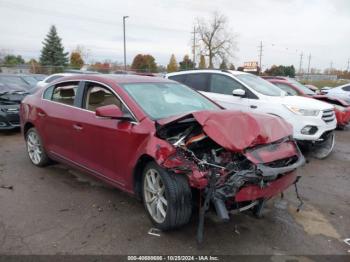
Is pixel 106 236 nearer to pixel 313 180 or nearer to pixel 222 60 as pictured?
pixel 313 180

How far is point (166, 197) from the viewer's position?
11.1 ft

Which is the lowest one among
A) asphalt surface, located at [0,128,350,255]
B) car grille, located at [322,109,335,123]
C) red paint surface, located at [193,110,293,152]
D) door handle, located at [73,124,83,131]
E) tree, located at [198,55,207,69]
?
asphalt surface, located at [0,128,350,255]

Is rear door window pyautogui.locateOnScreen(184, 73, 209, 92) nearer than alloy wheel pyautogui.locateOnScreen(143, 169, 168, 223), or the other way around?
alloy wheel pyautogui.locateOnScreen(143, 169, 168, 223)

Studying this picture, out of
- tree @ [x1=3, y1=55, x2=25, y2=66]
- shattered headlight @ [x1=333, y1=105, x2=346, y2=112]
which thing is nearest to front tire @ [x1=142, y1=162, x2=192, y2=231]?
shattered headlight @ [x1=333, y1=105, x2=346, y2=112]

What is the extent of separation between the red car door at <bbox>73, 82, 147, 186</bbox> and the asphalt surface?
1.56 ft

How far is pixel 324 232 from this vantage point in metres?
3.78

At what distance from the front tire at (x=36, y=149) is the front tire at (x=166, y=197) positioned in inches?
106

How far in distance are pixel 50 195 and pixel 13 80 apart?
30.1 feet

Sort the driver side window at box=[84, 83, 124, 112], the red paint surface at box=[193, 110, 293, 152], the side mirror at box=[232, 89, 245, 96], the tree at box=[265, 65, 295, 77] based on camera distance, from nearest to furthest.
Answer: the red paint surface at box=[193, 110, 293, 152]
the driver side window at box=[84, 83, 124, 112]
the side mirror at box=[232, 89, 245, 96]
the tree at box=[265, 65, 295, 77]

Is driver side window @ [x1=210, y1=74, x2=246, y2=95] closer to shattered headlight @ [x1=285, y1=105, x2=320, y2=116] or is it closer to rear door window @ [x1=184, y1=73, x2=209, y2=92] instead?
rear door window @ [x1=184, y1=73, x2=209, y2=92]

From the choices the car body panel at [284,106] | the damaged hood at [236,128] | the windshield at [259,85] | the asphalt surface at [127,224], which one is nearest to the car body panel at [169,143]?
the damaged hood at [236,128]

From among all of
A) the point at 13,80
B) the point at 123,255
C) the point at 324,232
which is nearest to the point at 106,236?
the point at 123,255

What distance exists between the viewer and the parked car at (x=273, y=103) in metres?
6.80

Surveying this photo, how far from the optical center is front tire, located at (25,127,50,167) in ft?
18.8
